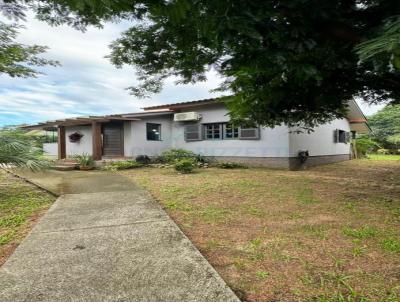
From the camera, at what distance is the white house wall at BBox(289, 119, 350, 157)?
1264cm

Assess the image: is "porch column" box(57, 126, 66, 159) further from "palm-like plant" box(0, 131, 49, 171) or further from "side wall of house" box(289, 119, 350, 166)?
"side wall of house" box(289, 119, 350, 166)

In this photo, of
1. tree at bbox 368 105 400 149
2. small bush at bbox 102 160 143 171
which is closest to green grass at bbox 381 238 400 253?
small bush at bbox 102 160 143 171

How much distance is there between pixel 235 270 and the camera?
2643mm

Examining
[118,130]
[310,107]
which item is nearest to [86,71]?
[118,130]

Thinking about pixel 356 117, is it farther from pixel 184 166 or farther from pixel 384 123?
pixel 384 123

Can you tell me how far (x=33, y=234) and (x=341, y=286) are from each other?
3.57 meters

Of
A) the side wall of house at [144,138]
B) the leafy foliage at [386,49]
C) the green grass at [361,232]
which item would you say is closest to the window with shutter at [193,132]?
the side wall of house at [144,138]

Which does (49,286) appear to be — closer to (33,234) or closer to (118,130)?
(33,234)

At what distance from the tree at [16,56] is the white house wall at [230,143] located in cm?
697

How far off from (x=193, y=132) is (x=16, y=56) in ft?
26.8

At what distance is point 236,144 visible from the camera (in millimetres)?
13445

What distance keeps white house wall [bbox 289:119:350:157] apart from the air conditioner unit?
15.4ft

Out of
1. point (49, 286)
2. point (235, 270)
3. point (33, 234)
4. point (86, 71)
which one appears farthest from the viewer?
point (86, 71)

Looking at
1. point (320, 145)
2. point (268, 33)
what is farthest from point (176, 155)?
point (268, 33)
